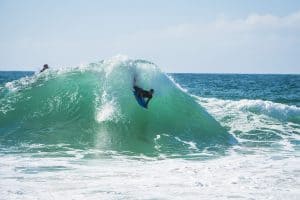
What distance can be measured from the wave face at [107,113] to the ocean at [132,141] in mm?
32

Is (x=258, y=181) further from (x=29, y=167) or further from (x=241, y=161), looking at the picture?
(x=29, y=167)

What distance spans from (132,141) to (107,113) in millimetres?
1676

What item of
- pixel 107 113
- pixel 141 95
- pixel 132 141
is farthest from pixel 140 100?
pixel 132 141

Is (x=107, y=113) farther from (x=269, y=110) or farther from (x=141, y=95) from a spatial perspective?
(x=269, y=110)

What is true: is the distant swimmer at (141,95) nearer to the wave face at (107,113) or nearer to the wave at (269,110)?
the wave face at (107,113)

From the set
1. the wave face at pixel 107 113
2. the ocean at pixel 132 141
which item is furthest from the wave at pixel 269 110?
the wave face at pixel 107 113

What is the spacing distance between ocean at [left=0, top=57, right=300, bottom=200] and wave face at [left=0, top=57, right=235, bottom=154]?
0.10 feet

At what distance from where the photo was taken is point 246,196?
6.20m

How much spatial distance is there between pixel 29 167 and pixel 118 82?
5.61 meters

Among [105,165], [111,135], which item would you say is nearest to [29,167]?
[105,165]

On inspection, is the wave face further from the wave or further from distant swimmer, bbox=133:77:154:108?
the wave

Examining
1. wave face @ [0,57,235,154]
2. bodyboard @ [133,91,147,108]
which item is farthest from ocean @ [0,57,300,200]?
bodyboard @ [133,91,147,108]

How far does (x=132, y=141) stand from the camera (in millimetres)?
11109

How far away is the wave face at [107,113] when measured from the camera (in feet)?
36.8
